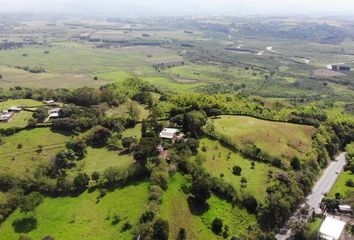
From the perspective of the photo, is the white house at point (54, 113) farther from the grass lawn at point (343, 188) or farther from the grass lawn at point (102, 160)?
the grass lawn at point (343, 188)

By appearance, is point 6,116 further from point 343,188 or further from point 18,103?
point 343,188

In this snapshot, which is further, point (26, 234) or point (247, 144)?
point (247, 144)


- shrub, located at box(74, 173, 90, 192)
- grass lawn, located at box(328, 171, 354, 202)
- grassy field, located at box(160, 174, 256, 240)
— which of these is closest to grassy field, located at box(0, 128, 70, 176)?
shrub, located at box(74, 173, 90, 192)

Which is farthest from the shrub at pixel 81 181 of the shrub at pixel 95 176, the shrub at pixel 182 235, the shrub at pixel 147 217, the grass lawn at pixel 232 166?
the grass lawn at pixel 232 166

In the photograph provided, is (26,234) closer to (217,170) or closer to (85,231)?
(85,231)

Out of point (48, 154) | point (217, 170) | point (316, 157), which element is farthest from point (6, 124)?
point (316, 157)
